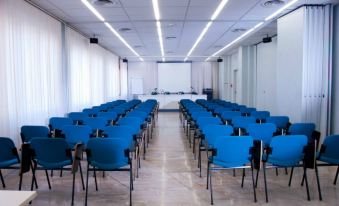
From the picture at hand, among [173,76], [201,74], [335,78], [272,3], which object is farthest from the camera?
[201,74]

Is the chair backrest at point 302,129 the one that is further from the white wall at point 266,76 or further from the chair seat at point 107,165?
the white wall at point 266,76

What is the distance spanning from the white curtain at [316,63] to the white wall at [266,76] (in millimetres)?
4381

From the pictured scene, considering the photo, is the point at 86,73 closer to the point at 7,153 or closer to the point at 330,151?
the point at 7,153

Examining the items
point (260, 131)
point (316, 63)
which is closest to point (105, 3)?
point (260, 131)

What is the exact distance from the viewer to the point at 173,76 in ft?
69.5

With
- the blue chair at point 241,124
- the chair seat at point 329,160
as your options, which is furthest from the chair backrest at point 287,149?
the blue chair at point 241,124

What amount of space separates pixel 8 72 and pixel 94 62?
7103 millimetres

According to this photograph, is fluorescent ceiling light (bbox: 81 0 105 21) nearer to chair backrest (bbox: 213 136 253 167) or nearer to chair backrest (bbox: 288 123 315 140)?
chair backrest (bbox: 213 136 253 167)

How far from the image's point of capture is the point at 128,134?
5113 millimetres

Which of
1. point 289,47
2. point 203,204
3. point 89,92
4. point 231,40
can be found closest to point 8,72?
Answer: point 203,204

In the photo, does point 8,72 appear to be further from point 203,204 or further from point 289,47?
point 289,47

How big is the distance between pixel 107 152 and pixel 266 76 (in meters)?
10.3

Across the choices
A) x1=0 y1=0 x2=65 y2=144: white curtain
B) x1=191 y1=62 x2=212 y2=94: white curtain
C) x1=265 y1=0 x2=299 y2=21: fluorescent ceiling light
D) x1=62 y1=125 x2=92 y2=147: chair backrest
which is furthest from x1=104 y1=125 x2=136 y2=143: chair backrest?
x1=191 y1=62 x2=212 y2=94: white curtain

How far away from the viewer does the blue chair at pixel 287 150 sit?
4070 mm
